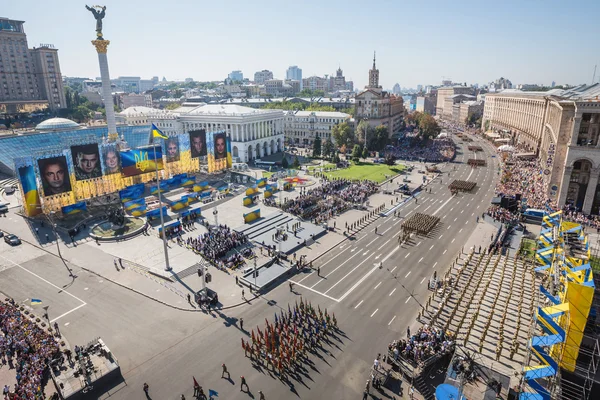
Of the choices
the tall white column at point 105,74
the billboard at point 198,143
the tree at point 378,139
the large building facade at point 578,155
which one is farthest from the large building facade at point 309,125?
the tall white column at point 105,74

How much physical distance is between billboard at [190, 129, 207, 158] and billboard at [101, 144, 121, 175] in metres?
16.0

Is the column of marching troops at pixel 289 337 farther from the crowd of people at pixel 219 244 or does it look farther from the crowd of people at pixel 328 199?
the crowd of people at pixel 328 199

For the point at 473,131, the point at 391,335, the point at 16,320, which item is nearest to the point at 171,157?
the point at 16,320

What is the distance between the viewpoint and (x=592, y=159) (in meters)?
53.8

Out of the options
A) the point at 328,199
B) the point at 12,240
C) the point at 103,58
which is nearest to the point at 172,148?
the point at 103,58

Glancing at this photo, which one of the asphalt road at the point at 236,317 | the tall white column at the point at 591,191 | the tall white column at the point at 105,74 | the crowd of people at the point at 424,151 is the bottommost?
the asphalt road at the point at 236,317

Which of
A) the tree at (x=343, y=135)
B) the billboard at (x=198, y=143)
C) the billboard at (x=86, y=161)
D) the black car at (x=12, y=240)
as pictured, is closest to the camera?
the black car at (x=12, y=240)

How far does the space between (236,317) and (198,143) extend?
54756 mm

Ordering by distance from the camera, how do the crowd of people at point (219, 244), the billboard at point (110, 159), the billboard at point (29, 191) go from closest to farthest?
the crowd of people at point (219, 244) → the billboard at point (29, 191) → the billboard at point (110, 159)

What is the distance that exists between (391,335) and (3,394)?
2828 cm

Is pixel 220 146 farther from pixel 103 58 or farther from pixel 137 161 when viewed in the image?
pixel 103 58

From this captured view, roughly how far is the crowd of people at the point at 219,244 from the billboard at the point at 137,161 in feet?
82.9

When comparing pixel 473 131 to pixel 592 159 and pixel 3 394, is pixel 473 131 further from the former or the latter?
pixel 3 394

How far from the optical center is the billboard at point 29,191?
53000 millimetres
